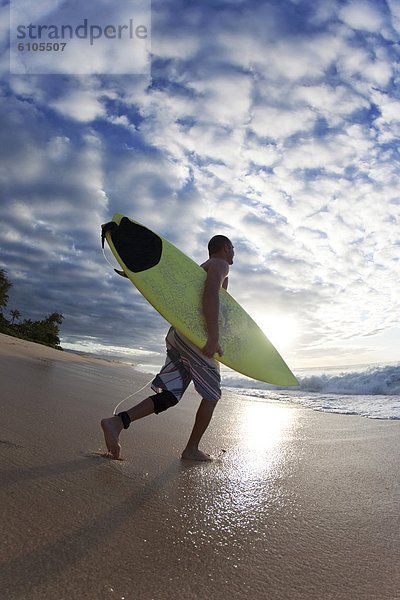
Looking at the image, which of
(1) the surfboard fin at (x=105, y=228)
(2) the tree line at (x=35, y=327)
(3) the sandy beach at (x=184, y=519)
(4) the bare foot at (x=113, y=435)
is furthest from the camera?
(2) the tree line at (x=35, y=327)

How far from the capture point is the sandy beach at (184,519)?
3.40 ft

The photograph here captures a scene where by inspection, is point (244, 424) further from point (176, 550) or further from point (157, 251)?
point (176, 550)

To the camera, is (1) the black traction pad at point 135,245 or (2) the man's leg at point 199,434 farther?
(1) the black traction pad at point 135,245

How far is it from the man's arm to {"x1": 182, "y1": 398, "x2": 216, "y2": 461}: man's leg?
312 millimetres

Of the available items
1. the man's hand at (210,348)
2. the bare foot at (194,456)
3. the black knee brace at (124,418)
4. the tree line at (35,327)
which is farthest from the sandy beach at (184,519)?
the tree line at (35,327)

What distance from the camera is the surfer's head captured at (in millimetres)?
2766

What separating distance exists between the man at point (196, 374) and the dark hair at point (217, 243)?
17 centimetres

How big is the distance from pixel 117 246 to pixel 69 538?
209 cm

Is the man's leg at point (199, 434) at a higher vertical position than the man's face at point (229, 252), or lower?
lower

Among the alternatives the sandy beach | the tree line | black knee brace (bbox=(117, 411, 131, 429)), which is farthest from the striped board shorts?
the tree line

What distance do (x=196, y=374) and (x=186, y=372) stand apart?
91 mm

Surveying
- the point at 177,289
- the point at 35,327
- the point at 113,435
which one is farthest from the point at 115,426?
the point at 35,327

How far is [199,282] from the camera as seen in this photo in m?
2.90

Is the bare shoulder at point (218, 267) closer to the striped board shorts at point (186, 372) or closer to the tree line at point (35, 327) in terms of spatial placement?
the striped board shorts at point (186, 372)
